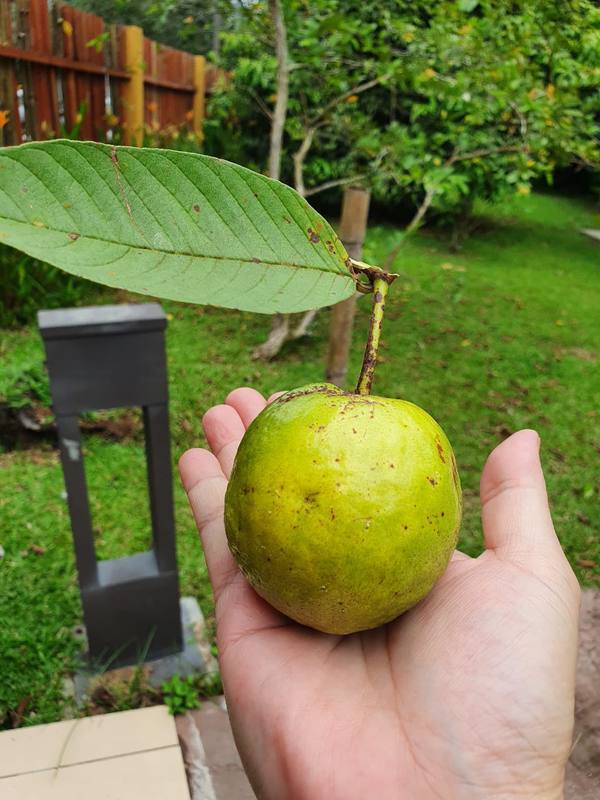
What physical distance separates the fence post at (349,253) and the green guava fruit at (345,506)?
2351 mm

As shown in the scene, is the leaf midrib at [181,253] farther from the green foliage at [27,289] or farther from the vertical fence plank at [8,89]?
the vertical fence plank at [8,89]

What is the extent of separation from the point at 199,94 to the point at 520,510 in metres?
9.01

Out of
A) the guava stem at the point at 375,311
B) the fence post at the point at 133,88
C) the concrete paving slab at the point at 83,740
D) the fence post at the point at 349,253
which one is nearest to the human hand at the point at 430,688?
the guava stem at the point at 375,311

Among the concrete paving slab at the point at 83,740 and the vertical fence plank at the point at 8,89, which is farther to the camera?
the vertical fence plank at the point at 8,89

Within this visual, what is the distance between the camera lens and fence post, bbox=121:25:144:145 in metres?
6.78

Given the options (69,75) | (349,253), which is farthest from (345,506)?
(69,75)

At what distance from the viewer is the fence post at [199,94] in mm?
8953

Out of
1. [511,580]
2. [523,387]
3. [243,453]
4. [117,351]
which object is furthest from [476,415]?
[243,453]

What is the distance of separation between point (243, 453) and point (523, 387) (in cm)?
466

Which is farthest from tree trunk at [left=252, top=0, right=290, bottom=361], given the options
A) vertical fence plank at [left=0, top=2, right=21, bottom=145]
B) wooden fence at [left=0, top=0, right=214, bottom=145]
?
vertical fence plank at [left=0, top=2, right=21, bottom=145]

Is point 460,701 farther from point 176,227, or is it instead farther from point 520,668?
point 176,227

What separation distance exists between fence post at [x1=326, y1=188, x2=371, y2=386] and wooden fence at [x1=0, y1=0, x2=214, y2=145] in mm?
2679

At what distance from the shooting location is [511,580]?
1412mm

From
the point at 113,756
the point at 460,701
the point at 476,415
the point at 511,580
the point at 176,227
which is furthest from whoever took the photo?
the point at 476,415
